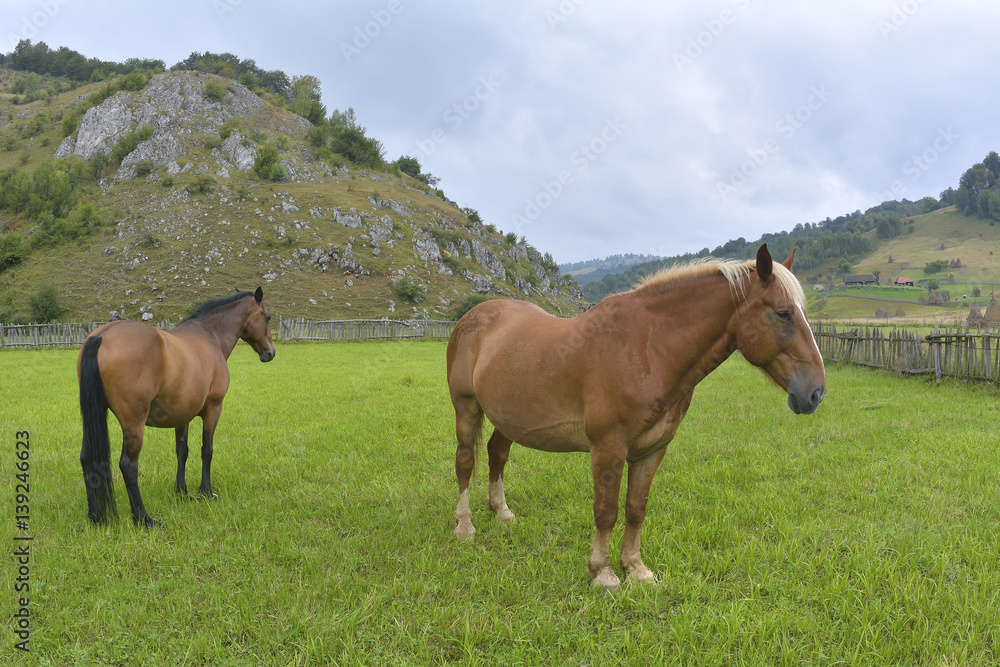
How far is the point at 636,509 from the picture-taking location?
348cm

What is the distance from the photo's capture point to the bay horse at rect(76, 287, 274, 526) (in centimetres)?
432

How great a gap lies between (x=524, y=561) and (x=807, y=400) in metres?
2.28

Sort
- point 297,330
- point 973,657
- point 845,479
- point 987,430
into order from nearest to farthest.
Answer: point 973,657, point 845,479, point 987,430, point 297,330

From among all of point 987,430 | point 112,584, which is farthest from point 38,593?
point 987,430

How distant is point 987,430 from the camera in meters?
7.02

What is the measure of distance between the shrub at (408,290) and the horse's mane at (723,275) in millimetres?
41256

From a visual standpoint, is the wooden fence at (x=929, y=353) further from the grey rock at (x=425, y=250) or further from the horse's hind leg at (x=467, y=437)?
the grey rock at (x=425, y=250)

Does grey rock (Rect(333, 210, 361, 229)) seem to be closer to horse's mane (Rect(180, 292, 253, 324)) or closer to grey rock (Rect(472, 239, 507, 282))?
grey rock (Rect(472, 239, 507, 282))

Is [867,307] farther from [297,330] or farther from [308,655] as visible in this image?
[308,655]

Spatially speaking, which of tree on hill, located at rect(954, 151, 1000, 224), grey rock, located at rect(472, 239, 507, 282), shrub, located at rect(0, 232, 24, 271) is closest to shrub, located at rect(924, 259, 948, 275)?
tree on hill, located at rect(954, 151, 1000, 224)

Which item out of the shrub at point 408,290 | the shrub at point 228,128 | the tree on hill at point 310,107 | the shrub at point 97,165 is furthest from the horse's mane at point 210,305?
the tree on hill at point 310,107

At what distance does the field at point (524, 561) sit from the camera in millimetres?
2777

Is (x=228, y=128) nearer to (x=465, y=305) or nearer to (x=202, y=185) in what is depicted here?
(x=202, y=185)

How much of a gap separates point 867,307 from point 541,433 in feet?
314
